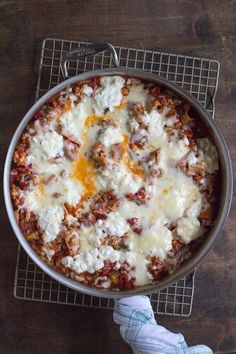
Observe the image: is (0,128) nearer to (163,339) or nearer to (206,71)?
(206,71)

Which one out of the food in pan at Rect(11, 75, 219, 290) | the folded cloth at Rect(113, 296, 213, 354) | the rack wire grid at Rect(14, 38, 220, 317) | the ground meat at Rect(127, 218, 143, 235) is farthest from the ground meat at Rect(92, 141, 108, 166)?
the folded cloth at Rect(113, 296, 213, 354)

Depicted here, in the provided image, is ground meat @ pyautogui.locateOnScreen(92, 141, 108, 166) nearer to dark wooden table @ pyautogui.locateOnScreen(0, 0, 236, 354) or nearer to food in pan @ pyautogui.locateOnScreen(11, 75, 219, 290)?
food in pan @ pyautogui.locateOnScreen(11, 75, 219, 290)

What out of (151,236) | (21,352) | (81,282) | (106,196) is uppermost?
(106,196)

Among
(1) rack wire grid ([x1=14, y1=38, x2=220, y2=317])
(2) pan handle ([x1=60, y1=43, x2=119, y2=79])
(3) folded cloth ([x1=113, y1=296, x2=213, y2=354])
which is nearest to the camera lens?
(2) pan handle ([x1=60, y1=43, x2=119, y2=79])

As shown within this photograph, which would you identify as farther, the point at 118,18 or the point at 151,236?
the point at 118,18

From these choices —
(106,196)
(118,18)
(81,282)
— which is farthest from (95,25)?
(81,282)

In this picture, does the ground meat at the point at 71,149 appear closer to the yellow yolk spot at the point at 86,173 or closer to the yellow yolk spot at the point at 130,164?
the yellow yolk spot at the point at 86,173

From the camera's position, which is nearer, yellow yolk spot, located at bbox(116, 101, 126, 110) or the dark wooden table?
yellow yolk spot, located at bbox(116, 101, 126, 110)
